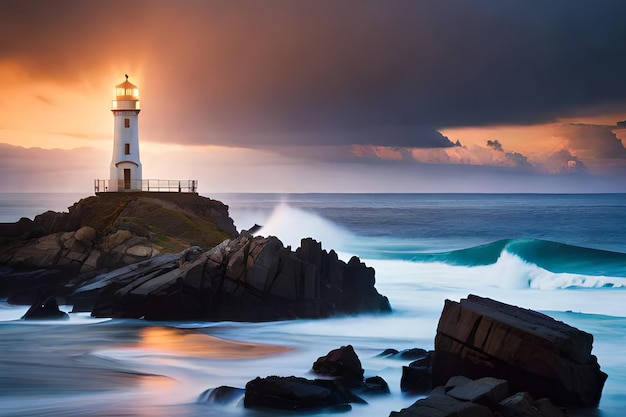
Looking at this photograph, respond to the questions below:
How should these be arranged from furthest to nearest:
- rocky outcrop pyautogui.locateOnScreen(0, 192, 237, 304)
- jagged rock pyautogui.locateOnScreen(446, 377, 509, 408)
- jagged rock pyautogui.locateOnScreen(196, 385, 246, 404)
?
rocky outcrop pyautogui.locateOnScreen(0, 192, 237, 304) → jagged rock pyautogui.locateOnScreen(196, 385, 246, 404) → jagged rock pyautogui.locateOnScreen(446, 377, 509, 408)

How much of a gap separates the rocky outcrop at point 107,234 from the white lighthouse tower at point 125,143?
249cm

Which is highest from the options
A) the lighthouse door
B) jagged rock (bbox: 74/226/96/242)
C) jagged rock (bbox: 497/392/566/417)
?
the lighthouse door

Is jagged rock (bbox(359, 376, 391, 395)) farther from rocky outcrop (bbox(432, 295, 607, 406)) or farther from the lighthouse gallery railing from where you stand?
the lighthouse gallery railing

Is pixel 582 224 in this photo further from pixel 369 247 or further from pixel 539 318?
pixel 539 318

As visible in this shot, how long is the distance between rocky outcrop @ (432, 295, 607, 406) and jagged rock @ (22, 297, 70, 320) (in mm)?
11274

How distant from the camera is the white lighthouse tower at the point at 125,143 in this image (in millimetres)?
37125

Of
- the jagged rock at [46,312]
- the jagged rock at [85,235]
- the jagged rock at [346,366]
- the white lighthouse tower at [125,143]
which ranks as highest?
the white lighthouse tower at [125,143]

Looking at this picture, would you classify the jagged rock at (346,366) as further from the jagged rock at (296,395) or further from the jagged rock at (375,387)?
the jagged rock at (296,395)

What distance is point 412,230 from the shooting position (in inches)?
2601

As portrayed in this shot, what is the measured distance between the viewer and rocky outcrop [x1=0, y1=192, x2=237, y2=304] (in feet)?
86.6

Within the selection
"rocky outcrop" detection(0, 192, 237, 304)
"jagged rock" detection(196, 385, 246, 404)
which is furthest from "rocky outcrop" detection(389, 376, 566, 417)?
"rocky outcrop" detection(0, 192, 237, 304)

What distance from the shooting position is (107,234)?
28.3 m

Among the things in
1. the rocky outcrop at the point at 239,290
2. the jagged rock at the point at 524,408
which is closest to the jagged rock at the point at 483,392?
the jagged rock at the point at 524,408

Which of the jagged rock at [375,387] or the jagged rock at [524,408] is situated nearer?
the jagged rock at [524,408]
